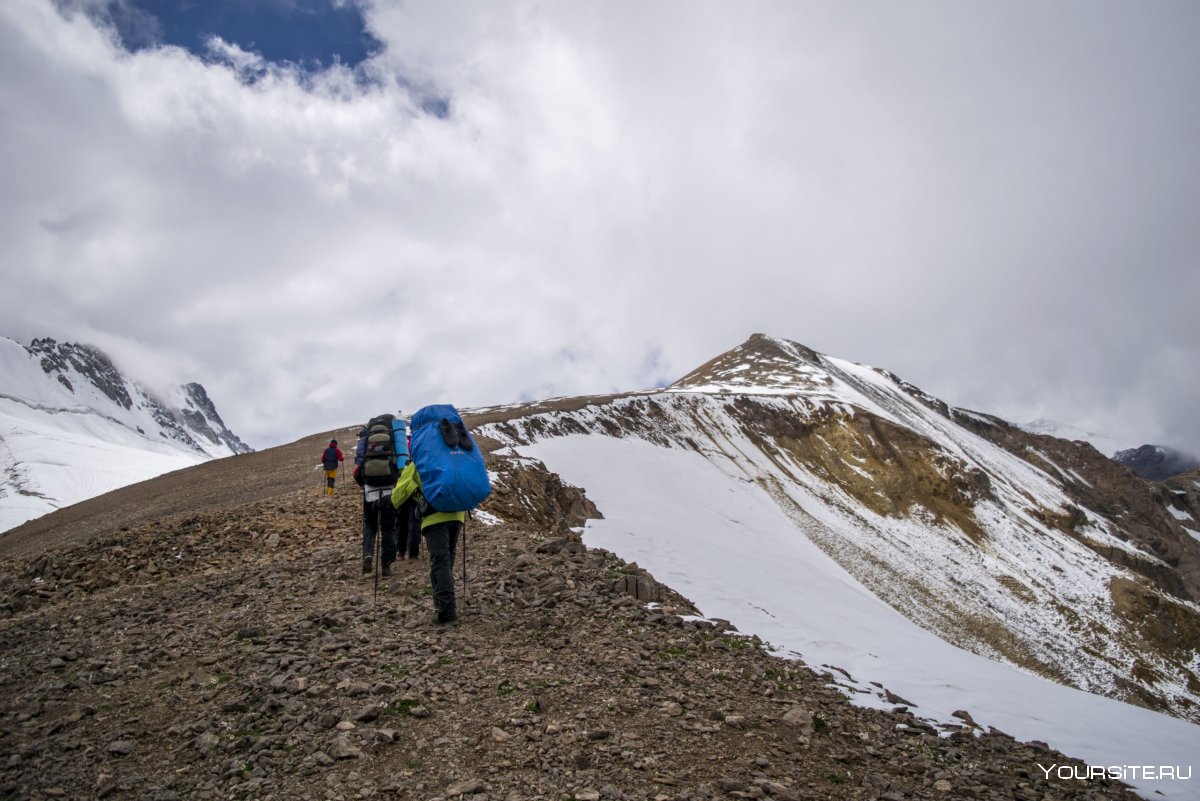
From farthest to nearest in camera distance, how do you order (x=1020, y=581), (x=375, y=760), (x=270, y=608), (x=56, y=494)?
(x=56, y=494), (x=1020, y=581), (x=270, y=608), (x=375, y=760)

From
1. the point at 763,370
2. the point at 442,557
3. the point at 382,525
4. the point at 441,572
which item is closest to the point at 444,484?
the point at 442,557

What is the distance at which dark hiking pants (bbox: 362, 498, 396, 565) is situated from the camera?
425 inches

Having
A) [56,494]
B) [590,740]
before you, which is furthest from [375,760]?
[56,494]

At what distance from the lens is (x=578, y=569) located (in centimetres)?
1031

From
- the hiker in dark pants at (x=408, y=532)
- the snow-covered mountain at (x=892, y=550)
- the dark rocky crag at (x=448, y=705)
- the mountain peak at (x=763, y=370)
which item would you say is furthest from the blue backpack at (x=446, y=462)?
the mountain peak at (x=763, y=370)

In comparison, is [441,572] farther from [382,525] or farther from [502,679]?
[382,525]

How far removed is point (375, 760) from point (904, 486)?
65.5m

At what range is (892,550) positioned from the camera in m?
48.2

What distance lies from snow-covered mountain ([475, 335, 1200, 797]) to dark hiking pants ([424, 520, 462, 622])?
193 inches

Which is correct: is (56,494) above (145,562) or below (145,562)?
above

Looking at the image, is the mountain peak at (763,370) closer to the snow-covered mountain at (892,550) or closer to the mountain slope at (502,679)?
the snow-covered mountain at (892,550)

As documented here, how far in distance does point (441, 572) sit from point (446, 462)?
1.43m

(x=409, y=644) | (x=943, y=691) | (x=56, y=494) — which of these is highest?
(x=56, y=494)

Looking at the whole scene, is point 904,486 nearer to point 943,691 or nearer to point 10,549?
point 943,691
